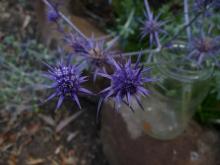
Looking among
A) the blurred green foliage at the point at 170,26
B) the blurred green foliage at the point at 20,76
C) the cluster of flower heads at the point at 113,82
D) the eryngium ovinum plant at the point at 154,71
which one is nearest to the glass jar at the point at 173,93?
Answer: the eryngium ovinum plant at the point at 154,71

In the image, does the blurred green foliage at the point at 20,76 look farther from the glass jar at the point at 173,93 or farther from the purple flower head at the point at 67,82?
the purple flower head at the point at 67,82

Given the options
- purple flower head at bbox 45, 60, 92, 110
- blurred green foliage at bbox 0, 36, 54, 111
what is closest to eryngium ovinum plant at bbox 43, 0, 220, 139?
purple flower head at bbox 45, 60, 92, 110

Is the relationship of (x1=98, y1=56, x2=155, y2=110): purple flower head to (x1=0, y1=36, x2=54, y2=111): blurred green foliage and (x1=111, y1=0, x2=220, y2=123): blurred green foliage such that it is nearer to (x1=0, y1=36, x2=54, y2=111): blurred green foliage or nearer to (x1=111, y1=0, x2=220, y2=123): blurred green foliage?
(x1=111, y1=0, x2=220, y2=123): blurred green foliage

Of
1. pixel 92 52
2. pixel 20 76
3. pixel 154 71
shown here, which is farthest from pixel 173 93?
pixel 20 76

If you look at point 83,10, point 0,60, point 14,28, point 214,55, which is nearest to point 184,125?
point 214,55

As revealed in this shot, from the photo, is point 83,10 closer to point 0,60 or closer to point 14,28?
point 14,28

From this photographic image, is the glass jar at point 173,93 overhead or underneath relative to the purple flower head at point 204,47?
underneath

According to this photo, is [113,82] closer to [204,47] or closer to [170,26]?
[204,47]
